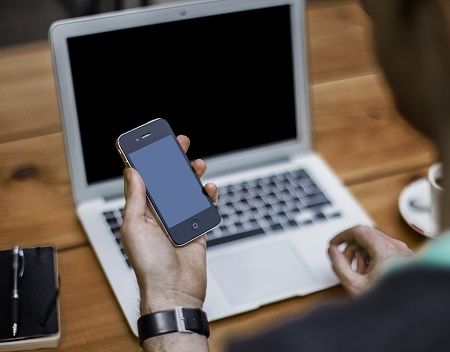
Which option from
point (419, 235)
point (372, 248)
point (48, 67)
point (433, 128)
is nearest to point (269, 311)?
point (372, 248)

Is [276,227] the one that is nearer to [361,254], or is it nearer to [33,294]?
[361,254]

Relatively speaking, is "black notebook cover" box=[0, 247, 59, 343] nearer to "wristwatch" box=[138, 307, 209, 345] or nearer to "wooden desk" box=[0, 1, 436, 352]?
"wooden desk" box=[0, 1, 436, 352]

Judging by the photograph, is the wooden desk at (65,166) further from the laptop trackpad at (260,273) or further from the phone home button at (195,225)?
the phone home button at (195,225)

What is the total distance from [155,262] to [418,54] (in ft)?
1.79

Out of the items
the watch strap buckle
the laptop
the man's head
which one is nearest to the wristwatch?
the watch strap buckle

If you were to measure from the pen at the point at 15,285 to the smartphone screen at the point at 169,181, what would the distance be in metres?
0.21

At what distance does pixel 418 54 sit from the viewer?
24.5 inches

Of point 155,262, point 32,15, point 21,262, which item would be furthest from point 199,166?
point 32,15

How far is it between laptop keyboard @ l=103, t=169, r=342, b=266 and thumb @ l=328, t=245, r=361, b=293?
0.34 feet

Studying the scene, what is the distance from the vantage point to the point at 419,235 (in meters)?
1.28

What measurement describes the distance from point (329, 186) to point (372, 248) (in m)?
0.20

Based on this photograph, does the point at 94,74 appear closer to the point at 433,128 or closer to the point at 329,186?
the point at 329,186

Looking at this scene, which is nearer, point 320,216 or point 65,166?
point 320,216

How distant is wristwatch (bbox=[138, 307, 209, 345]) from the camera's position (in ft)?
3.40
